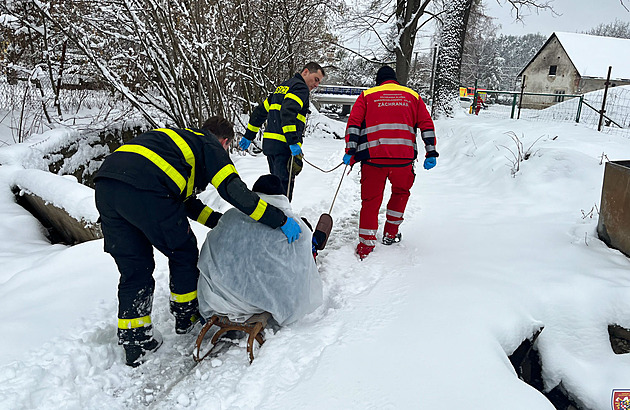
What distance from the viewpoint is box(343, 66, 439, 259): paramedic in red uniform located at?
3.54 meters

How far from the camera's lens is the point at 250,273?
2.34 m

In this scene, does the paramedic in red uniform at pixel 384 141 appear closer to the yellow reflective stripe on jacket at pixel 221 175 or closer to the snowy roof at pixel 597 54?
the yellow reflective stripe on jacket at pixel 221 175

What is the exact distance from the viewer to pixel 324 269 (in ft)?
11.2

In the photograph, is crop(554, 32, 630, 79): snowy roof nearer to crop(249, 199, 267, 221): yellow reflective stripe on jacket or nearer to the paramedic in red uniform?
the paramedic in red uniform

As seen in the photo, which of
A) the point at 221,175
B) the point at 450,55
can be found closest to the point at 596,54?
the point at 450,55

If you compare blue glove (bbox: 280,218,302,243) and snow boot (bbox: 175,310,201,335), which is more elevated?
blue glove (bbox: 280,218,302,243)

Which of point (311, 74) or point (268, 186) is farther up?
point (311, 74)

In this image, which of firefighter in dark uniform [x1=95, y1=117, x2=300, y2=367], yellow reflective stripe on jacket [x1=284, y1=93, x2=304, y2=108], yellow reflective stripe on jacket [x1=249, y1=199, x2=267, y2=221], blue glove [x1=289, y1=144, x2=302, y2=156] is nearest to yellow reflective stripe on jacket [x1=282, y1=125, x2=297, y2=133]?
blue glove [x1=289, y1=144, x2=302, y2=156]

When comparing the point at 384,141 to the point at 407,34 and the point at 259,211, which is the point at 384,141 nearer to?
the point at 259,211

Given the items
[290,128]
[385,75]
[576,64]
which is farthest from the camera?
[576,64]

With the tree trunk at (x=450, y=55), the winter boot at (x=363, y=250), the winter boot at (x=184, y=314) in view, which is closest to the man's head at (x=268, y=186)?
the winter boot at (x=184, y=314)

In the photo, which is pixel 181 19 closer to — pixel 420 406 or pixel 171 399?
pixel 171 399

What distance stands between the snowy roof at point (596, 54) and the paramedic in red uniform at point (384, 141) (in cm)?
3266

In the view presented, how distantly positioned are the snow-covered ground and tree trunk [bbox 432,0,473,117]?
9921mm
